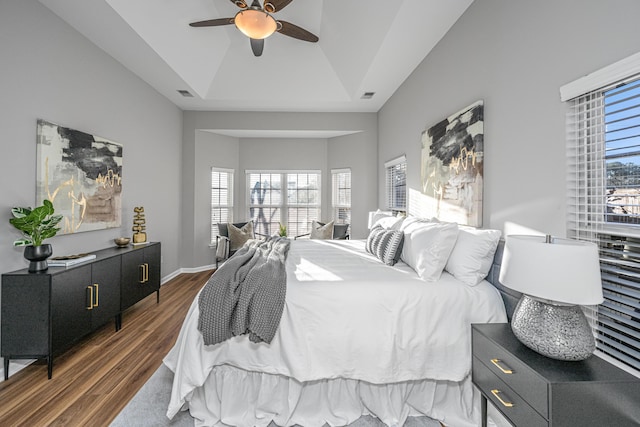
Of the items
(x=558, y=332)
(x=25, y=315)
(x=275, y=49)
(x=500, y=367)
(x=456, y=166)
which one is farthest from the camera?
(x=275, y=49)

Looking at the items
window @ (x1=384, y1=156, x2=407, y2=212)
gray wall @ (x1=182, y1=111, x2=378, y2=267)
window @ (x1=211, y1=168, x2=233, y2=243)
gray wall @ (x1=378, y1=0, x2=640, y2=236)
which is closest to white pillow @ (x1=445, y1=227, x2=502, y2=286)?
gray wall @ (x1=378, y1=0, x2=640, y2=236)

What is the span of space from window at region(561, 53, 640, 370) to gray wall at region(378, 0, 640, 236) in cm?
7

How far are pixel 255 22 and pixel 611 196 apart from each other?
8.94ft

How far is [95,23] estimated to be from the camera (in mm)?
2701

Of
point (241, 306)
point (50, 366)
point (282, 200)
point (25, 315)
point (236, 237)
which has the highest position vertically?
point (282, 200)

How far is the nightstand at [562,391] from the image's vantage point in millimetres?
1072

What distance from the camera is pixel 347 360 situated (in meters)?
1.72

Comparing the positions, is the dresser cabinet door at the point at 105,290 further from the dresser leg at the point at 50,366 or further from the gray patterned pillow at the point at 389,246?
the gray patterned pillow at the point at 389,246

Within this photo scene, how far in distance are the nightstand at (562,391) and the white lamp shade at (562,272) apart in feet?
0.98

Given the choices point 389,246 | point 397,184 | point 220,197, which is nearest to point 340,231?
point 397,184

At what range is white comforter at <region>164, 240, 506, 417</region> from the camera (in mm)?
1697

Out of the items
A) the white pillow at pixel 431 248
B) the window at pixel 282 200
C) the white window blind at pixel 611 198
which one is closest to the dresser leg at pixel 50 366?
the white pillow at pixel 431 248

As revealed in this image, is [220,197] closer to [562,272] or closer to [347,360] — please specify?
[347,360]

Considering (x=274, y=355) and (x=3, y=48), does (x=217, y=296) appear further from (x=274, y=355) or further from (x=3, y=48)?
(x=3, y=48)
